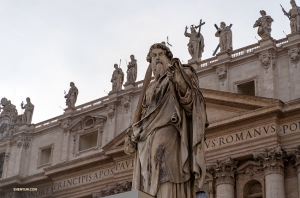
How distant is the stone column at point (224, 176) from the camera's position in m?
23.3

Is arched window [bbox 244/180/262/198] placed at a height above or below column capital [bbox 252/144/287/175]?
below

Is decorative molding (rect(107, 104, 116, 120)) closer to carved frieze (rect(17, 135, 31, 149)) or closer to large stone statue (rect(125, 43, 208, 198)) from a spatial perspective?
carved frieze (rect(17, 135, 31, 149))

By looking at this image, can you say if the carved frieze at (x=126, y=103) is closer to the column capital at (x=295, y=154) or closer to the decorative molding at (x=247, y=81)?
the decorative molding at (x=247, y=81)

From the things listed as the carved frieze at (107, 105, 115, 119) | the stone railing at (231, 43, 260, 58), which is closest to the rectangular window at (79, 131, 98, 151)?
the carved frieze at (107, 105, 115, 119)

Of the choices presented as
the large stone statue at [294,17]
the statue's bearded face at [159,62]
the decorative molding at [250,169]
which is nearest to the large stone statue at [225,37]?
the large stone statue at [294,17]

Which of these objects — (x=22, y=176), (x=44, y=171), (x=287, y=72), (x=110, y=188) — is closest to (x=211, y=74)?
(x=287, y=72)

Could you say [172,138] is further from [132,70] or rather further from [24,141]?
[24,141]

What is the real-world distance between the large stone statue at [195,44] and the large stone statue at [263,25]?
113 inches

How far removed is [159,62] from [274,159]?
16949 mm

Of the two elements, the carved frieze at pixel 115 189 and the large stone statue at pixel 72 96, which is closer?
the carved frieze at pixel 115 189

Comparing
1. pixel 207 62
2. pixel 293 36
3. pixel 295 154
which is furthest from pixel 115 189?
pixel 293 36

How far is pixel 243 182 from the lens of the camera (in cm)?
2358

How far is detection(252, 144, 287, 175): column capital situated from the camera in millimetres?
22094

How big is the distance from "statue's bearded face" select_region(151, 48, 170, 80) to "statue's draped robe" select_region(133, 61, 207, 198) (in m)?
0.24
